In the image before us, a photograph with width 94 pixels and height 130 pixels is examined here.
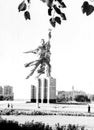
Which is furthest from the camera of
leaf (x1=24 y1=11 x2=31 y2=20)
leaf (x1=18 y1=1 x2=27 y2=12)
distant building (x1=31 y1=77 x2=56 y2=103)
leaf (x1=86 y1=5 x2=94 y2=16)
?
distant building (x1=31 y1=77 x2=56 y2=103)

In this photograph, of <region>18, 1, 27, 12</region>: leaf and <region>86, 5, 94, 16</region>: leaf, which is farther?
<region>18, 1, 27, 12</region>: leaf

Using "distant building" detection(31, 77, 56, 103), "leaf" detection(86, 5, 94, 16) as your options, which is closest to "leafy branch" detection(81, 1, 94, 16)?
"leaf" detection(86, 5, 94, 16)

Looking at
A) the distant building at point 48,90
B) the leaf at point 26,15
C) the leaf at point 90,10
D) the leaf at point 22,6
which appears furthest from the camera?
the distant building at point 48,90

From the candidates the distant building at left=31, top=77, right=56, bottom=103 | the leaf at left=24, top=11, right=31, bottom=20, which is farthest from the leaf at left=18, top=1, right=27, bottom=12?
the distant building at left=31, top=77, right=56, bottom=103

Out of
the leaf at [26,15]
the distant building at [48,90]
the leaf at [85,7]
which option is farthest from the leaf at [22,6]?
the distant building at [48,90]

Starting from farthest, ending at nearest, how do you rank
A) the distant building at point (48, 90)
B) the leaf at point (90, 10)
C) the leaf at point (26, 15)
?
the distant building at point (48, 90), the leaf at point (26, 15), the leaf at point (90, 10)

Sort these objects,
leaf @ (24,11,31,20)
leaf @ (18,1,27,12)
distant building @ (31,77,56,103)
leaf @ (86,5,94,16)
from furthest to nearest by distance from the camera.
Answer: distant building @ (31,77,56,103) < leaf @ (24,11,31,20) < leaf @ (18,1,27,12) < leaf @ (86,5,94,16)

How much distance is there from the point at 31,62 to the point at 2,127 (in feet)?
99.9

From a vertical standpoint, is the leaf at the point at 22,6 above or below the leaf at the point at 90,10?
above

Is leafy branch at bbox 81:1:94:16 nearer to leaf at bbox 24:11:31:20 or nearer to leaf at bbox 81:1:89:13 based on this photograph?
leaf at bbox 81:1:89:13

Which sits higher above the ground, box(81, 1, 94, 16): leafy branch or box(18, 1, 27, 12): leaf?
box(18, 1, 27, 12): leaf

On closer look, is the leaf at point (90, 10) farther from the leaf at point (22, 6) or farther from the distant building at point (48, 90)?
the distant building at point (48, 90)

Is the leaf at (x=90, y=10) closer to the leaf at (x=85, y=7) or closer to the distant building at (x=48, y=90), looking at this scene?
the leaf at (x=85, y=7)

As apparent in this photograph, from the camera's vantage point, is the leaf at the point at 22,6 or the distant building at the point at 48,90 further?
the distant building at the point at 48,90
